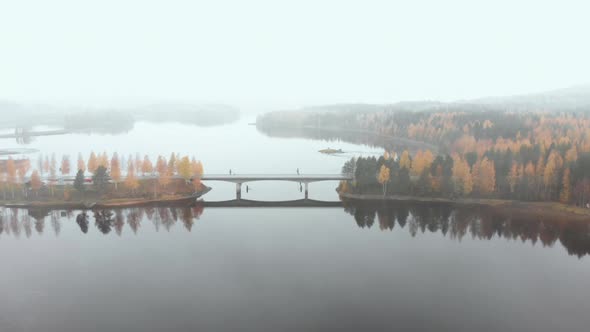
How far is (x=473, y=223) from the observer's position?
269ft

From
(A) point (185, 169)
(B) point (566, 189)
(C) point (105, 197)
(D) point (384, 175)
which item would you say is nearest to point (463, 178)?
(D) point (384, 175)

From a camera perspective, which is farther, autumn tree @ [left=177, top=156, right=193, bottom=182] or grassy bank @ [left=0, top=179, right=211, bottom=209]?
autumn tree @ [left=177, top=156, right=193, bottom=182]

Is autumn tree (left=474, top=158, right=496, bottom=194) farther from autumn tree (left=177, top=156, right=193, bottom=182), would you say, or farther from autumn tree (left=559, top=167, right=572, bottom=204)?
autumn tree (left=177, top=156, right=193, bottom=182)

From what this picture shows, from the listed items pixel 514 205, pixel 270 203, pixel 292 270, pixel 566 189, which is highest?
pixel 566 189

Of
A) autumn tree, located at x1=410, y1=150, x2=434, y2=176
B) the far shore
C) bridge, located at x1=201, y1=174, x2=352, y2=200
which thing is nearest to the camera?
the far shore

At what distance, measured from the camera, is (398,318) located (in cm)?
4938

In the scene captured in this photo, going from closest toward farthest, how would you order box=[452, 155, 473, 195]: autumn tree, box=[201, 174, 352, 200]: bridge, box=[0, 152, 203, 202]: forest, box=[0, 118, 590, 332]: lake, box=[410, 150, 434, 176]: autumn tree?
box=[0, 118, 590, 332]: lake < box=[0, 152, 203, 202]: forest < box=[452, 155, 473, 195]: autumn tree < box=[410, 150, 434, 176]: autumn tree < box=[201, 174, 352, 200]: bridge

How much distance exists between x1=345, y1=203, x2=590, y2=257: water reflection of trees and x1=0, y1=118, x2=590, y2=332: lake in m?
0.34

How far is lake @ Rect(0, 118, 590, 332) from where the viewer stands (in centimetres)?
4931

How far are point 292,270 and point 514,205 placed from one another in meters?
54.5

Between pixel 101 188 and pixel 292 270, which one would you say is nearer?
pixel 292 270

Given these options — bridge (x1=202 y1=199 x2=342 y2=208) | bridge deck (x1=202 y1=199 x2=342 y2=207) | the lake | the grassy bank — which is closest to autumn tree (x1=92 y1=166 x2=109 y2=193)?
the grassy bank

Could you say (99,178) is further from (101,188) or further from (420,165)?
(420,165)

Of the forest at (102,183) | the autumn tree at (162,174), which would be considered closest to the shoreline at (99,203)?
the forest at (102,183)
